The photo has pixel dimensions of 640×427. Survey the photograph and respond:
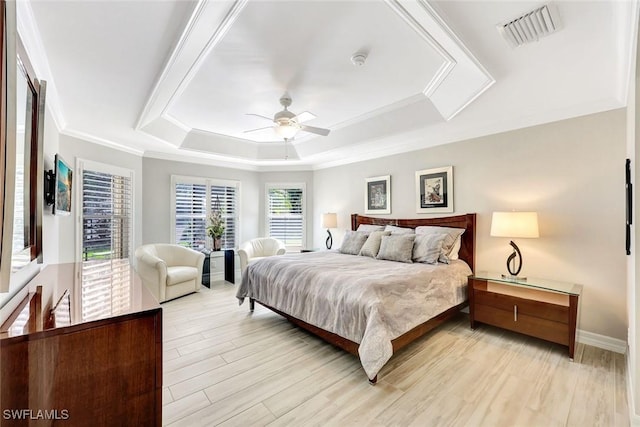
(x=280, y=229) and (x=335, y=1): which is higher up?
(x=335, y=1)

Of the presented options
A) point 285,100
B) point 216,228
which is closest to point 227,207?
point 216,228

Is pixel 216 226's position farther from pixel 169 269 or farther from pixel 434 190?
pixel 434 190

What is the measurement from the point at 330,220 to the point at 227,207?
7.51 ft

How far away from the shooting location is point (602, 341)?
283 cm

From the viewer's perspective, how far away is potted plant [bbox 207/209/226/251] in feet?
18.1

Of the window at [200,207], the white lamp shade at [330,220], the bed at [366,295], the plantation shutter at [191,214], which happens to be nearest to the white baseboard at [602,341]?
the bed at [366,295]

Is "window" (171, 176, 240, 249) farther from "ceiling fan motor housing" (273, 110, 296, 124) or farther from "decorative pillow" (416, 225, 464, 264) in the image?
"decorative pillow" (416, 225, 464, 264)

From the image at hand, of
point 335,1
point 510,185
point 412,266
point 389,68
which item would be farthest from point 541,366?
point 335,1

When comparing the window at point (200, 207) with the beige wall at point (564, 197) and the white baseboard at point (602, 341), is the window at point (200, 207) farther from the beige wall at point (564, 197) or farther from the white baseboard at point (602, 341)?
the white baseboard at point (602, 341)

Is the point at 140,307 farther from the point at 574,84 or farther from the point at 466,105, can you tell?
the point at 574,84

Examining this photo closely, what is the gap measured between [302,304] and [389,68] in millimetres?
2509

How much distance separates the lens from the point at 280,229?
255 inches

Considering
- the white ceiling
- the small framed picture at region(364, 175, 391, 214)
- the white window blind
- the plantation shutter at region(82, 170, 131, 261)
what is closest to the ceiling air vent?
the white ceiling

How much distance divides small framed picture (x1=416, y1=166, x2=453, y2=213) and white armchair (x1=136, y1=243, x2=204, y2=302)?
12.4 ft
